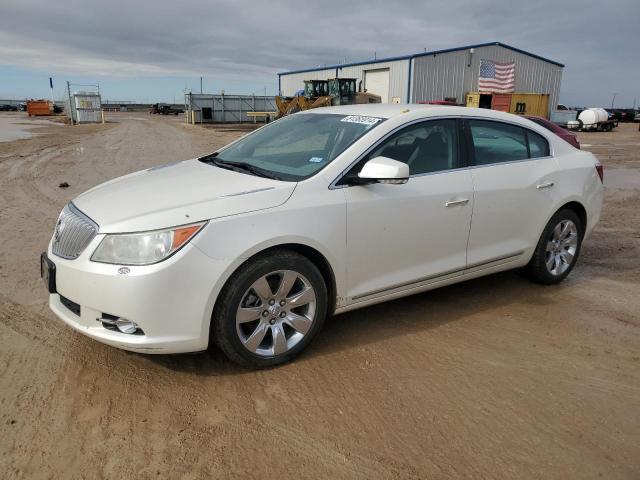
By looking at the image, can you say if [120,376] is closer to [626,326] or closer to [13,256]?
[13,256]

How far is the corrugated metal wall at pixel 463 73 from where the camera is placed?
106 feet

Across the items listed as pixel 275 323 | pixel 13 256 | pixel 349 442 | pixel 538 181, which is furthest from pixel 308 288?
pixel 13 256

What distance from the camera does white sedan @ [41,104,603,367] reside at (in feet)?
9.52

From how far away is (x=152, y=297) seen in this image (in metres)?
2.82

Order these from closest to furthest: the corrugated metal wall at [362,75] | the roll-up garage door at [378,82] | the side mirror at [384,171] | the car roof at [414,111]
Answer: the side mirror at [384,171]
the car roof at [414,111]
the corrugated metal wall at [362,75]
the roll-up garage door at [378,82]

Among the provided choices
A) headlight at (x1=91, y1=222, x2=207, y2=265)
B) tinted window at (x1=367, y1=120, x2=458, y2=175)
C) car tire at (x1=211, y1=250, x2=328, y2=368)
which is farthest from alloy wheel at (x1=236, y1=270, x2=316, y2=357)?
tinted window at (x1=367, y1=120, x2=458, y2=175)

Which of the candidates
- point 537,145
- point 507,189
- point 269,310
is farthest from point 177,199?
point 537,145

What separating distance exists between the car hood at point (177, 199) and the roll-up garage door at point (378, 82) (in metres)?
32.3

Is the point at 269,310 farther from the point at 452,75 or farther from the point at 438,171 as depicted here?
the point at 452,75

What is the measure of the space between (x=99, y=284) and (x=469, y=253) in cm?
271

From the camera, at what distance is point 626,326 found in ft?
13.5

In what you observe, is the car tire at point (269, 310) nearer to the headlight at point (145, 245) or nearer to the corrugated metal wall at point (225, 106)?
the headlight at point (145, 245)

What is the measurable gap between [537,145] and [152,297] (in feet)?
11.9

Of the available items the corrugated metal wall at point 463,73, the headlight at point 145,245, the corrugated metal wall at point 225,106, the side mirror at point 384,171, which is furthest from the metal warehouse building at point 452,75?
the headlight at point 145,245
